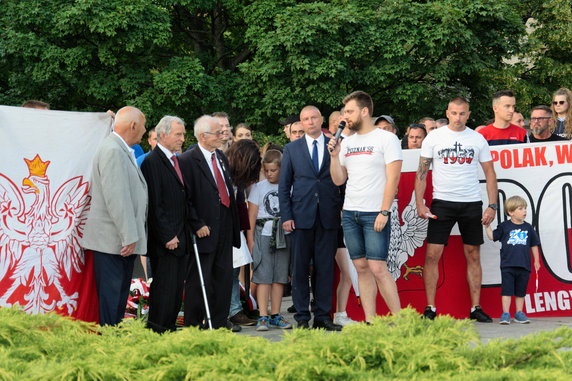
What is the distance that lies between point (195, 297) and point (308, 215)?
1.36 metres

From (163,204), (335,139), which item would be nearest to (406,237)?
(335,139)

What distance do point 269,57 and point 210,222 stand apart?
19.6m

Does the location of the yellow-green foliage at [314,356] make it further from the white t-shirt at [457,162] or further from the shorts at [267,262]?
the shorts at [267,262]

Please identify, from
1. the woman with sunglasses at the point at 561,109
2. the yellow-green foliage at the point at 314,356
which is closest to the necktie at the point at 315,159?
the woman with sunglasses at the point at 561,109

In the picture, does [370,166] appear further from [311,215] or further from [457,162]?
[457,162]

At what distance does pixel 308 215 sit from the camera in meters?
8.85

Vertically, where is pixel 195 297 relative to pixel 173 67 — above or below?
below


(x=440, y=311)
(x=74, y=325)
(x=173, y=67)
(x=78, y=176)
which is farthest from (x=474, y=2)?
(x=74, y=325)

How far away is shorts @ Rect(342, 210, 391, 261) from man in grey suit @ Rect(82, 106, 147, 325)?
1917 mm

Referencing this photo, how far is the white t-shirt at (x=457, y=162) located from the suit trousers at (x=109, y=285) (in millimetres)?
3388

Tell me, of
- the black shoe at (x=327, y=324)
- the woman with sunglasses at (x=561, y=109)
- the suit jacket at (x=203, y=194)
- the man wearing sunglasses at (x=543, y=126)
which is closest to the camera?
the suit jacket at (x=203, y=194)

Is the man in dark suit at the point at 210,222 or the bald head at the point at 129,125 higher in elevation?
the bald head at the point at 129,125

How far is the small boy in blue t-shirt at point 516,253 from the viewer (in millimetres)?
9156

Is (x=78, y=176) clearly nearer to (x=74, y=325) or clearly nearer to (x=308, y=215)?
(x=308, y=215)
